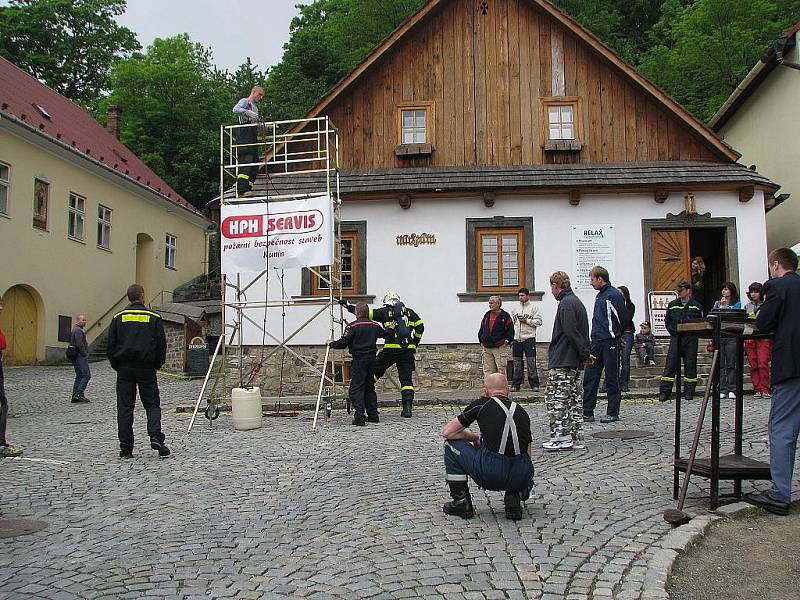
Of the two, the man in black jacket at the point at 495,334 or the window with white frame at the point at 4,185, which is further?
the window with white frame at the point at 4,185

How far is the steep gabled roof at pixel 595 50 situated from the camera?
18016mm

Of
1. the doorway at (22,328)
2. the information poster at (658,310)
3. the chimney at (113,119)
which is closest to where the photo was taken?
the information poster at (658,310)

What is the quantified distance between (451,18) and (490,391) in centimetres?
1411

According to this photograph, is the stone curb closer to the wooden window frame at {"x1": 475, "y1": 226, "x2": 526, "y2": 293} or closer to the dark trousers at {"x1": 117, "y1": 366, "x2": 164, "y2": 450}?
the dark trousers at {"x1": 117, "y1": 366, "x2": 164, "y2": 450}

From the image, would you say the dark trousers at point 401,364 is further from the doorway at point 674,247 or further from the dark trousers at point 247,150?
the doorway at point 674,247

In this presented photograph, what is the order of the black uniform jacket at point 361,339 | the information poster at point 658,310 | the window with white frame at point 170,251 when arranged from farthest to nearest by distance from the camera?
the window with white frame at point 170,251, the information poster at point 658,310, the black uniform jacket at point 361,339

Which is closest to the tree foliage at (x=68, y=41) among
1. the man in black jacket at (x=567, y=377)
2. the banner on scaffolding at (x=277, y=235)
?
the banner on scaffolding at (x=277, y=235)

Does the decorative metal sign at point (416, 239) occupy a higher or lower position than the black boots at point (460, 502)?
higher

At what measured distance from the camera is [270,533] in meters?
6.10

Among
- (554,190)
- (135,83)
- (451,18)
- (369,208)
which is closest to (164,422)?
(369,208)

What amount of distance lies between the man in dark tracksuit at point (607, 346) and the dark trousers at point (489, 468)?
488 centimetres

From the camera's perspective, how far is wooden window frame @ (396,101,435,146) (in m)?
18.6

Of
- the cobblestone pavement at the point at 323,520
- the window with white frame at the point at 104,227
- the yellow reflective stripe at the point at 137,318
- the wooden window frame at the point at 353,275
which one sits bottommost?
the cobblestone pavement at the point at 323,520

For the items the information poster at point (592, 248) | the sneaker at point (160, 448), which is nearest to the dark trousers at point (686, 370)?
the information poster at point (592, 248)
